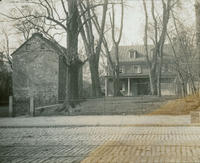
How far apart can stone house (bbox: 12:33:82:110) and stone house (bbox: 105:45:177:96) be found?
44.2ft

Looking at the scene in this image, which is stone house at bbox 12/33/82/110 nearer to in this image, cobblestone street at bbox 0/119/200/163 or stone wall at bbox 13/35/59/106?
stone wall at bbox 13/35/59/106

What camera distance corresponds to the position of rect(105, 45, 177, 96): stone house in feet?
149

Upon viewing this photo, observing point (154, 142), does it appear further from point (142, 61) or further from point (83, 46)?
point (142, 61)

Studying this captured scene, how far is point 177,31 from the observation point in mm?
27484

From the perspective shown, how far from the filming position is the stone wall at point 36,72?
107 ft

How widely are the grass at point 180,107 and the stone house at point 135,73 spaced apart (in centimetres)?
2380

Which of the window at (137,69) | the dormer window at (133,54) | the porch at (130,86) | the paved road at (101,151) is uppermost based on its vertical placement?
the dormer window at (133,54)

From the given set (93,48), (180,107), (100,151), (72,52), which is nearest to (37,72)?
(93,48)

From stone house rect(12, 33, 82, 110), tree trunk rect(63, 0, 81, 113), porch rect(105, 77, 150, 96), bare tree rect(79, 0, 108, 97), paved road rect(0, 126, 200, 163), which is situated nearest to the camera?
paved road rect(0, 126, 200, 163)

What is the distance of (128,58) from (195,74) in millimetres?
24111

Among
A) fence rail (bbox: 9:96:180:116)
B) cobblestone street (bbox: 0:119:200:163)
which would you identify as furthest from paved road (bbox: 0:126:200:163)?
fence rail (bbox: 9:96:180:116)

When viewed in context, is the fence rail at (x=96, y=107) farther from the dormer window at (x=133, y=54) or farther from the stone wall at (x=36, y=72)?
the dormer window at (x=133, y=54)

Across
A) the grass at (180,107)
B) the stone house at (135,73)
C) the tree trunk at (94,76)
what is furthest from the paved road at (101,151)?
the stone house at (135,73)

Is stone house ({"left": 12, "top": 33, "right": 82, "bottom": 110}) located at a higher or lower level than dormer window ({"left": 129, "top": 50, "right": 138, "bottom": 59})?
lower
